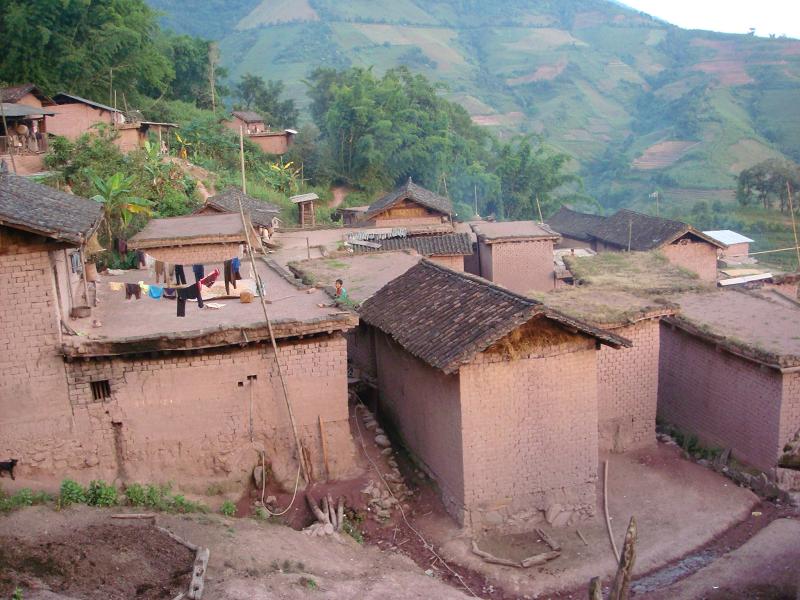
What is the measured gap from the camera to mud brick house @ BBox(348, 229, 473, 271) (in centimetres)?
2231

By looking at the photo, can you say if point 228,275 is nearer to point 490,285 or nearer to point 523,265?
point 490,285

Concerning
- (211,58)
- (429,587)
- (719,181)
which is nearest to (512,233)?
(429,587)

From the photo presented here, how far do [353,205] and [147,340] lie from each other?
33719 mm

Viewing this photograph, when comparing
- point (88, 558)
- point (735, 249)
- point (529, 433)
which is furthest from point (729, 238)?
point (88, 558)

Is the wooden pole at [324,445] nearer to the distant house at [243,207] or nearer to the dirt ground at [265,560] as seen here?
the dirt ground at [265,560]

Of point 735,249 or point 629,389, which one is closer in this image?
point 629,389

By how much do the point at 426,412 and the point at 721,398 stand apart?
5436mm

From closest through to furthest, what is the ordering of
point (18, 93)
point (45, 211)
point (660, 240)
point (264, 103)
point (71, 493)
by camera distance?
1. point (71, 493)
2. point (45, 211)
3. point (660, 240)
4. point (18, 93)
5. point (264, 103)

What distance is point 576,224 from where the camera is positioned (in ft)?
113

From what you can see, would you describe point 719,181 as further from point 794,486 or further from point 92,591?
point 92,591

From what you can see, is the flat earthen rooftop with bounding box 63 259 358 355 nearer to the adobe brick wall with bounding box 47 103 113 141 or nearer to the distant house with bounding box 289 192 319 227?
the distant house with bounding box 289 192 319 227

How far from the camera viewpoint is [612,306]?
46.1ft

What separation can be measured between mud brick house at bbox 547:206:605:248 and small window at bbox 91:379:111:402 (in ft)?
80.5

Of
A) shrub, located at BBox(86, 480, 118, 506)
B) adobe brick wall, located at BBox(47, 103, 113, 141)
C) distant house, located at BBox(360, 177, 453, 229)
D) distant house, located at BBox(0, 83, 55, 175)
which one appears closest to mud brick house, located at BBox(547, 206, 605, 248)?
distant house, located at BBox(360, 177, 453, 229)
